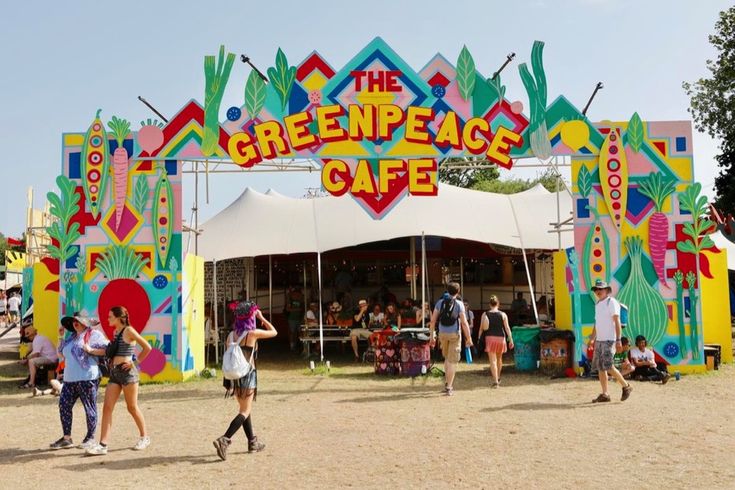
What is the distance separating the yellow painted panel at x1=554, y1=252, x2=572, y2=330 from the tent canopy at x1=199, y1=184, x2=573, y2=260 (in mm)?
1403

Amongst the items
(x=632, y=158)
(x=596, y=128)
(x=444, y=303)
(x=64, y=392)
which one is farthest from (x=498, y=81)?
(x=64, y=392)

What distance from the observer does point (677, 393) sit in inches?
347

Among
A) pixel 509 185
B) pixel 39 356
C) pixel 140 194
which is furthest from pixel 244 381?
pixel 509 185

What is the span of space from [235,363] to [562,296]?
6951 mm

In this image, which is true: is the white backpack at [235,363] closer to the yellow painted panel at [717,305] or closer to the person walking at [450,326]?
the person walking at [450,326]

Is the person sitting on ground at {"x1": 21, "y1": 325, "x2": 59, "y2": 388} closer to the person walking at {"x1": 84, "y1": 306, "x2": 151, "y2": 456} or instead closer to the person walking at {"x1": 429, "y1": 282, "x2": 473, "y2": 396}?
the person walking at {"x1": 84, "y1": 306, "x2": 151, "y2": 456}

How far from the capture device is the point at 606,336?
7.94 metres

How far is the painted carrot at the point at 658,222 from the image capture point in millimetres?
10328

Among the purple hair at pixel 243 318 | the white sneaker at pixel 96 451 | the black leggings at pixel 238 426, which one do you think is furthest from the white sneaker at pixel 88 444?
the purple hair at pixel 243 318

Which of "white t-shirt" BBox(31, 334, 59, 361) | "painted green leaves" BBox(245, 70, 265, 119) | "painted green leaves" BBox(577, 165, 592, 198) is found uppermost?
"painted green leaves" BBox(245, 70, 265, 119)

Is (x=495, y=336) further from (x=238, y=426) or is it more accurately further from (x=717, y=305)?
(x=238, y=426)

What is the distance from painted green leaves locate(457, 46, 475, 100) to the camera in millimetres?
10312

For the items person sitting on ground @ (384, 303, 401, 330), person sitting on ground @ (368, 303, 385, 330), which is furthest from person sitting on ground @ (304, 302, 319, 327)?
person sitting on ground @ (384, 303, 401, 330)

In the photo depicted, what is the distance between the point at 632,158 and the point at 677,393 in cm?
356
